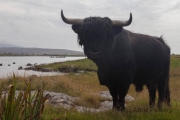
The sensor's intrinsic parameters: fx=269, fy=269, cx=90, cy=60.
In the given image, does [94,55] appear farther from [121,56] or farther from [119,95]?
[119,95]

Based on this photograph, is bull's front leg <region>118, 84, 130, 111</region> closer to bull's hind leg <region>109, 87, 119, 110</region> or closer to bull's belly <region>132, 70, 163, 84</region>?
bull's hind leg <region>109, 87, 119, 110</region>

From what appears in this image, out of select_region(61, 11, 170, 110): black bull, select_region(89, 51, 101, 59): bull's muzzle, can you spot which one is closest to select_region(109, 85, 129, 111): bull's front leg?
select_region(61, 11, 170, 110): black bull

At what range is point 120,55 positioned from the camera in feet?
22.9

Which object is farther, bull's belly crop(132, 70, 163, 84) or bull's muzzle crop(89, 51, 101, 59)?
bull's belly crop(132, 70, 163, 84)

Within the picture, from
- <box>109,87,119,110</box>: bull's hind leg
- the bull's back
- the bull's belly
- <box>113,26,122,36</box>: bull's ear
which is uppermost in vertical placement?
<box>113,26,122,36</box>: bull's ear

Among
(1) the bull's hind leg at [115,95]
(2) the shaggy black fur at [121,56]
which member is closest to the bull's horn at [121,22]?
(2) the shaggy black fur at [121,56]

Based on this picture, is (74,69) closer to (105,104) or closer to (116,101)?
(105,104)

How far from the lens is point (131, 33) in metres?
8.38

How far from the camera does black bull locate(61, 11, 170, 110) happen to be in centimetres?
617

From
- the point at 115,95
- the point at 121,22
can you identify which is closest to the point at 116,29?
the point at 121,22

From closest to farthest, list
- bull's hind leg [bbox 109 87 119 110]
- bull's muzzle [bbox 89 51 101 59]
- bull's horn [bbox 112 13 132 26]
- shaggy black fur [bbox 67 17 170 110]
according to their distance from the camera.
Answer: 1. bull's muzzle [bbox 89 51 101 59]
2. shaggy black fur [bbox 67 17 170 110]
3. bull's horn [bbox 112 13 132 26]
4. bull's hind leg [bbox 109 87 119 110]

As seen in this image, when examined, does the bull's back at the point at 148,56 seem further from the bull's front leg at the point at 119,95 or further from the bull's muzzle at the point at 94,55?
the bull's muzzle at the point at 94,55

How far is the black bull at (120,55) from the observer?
6168 millimetres

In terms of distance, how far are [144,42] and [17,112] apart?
561cm
